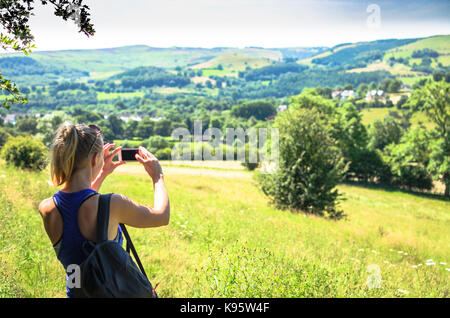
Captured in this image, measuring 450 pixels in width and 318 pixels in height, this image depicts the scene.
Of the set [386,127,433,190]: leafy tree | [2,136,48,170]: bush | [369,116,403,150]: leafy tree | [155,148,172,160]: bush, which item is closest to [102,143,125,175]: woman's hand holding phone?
[2,136,48,170]: bush

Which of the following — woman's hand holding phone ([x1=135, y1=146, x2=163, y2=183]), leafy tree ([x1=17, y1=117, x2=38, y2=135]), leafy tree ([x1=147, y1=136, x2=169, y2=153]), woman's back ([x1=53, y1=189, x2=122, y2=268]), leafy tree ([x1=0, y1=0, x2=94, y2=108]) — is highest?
leafy tree ([x1=0, y1=0, x2=94, y2=108])

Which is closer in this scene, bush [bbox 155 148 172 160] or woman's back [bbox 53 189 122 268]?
woman's back [bbox 53 189 122 268]

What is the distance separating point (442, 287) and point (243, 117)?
183 metres

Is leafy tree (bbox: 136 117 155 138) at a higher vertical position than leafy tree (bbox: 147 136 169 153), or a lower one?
higher

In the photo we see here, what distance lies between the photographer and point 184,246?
718 cm

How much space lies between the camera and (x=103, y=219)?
2.00 m

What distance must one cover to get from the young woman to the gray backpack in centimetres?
5

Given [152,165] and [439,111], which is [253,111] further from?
[152,165]

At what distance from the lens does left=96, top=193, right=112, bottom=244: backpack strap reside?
78.5 inches

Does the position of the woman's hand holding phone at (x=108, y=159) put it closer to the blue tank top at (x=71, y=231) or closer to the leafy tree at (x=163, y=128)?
the blue tank top at (x=71, y=231)

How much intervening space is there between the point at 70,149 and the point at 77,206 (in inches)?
14.0

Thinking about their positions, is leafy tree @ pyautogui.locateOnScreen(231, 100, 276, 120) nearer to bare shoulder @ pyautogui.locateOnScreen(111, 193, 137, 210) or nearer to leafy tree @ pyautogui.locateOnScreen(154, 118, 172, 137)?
leafy tree @ pyautogui.locateOnScreen(154, 118, 172, 137)

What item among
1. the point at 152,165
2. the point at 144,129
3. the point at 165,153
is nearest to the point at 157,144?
the point at 165,153

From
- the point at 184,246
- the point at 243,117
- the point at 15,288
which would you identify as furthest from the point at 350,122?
the point at 243,117
